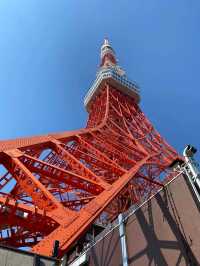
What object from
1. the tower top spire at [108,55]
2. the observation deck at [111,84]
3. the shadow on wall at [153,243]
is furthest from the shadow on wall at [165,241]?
the tower top spire at [108,55]

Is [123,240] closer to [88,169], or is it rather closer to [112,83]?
[88,169]

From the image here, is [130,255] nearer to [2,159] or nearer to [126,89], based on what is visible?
[2,159]

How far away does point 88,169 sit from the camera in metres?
11.0

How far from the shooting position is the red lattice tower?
749 centimetres

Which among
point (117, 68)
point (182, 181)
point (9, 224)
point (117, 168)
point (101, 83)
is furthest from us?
point (117, 68)

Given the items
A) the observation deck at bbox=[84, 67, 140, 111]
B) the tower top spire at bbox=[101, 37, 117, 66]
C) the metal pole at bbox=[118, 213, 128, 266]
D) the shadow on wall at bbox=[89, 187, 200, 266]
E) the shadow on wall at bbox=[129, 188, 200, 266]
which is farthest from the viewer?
the tower top spire at bbox=[101, 37, 117, 66]

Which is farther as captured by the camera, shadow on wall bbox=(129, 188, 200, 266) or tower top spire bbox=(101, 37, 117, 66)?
tower top spire bbox=(101, 37, 117, 66)

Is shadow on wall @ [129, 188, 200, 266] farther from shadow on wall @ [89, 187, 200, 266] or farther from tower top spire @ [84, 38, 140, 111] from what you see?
tower top spire @ [84, 38, 140, 111]

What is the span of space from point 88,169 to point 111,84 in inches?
618

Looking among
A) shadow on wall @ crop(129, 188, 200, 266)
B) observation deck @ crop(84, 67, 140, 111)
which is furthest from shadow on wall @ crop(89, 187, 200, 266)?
observation deck @ crop(84, 67, 140, 111)

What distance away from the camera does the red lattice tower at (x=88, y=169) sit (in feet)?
24.6

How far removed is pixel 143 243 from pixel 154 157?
1231 centimetres

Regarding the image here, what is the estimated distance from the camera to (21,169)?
29.3 ft

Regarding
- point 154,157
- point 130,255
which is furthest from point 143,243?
point 154,157
